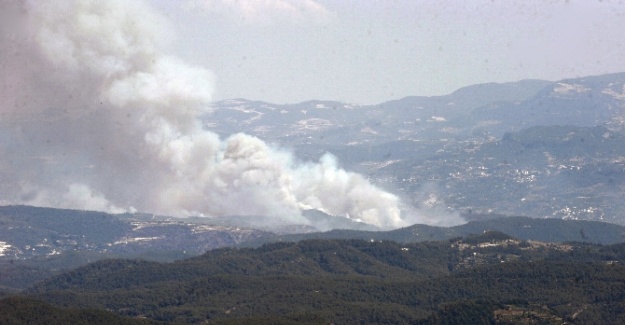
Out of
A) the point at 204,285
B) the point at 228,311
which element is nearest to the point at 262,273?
the point at 204,285

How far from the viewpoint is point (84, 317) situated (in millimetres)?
119438

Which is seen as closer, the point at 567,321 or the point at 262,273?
the point at 567,321

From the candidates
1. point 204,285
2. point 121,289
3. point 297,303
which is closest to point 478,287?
point 297,303

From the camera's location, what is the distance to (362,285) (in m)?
153

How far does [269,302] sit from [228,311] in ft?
18.0

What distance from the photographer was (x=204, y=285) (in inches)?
5965

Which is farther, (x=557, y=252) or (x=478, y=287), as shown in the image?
(x=557, y=252)

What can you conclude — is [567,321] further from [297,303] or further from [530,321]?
[297,303]

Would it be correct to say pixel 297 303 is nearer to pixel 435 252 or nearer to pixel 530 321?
pixel 530 321

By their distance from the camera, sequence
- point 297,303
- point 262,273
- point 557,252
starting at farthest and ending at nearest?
1. point 557,252
2. point 262,273
3. point 297,303

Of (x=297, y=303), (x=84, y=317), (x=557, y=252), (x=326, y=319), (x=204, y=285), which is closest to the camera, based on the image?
(x=84, y=317)

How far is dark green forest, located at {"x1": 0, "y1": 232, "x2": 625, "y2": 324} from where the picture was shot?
13062 centimetres

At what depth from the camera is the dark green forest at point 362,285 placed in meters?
131

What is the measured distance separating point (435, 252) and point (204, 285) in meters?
45.9
